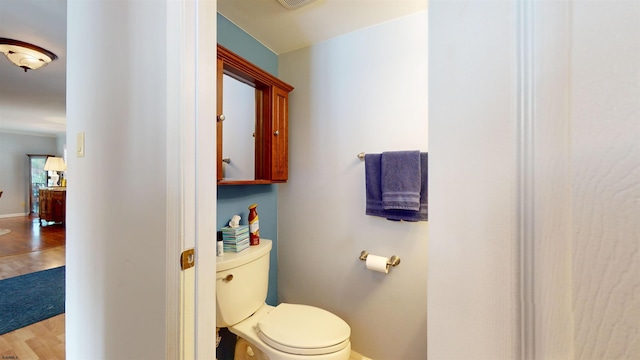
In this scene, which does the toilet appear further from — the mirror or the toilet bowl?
the mirror

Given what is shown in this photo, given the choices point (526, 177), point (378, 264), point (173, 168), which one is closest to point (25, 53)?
point (173, 168)

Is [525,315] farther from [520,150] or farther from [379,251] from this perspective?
[379,251]

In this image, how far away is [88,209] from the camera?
101cm

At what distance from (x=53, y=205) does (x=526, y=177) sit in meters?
7.28

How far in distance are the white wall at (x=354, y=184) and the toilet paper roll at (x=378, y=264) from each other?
0.06m

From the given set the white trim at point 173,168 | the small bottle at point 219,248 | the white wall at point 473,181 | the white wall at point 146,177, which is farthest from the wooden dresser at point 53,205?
the white wall at point 473,181

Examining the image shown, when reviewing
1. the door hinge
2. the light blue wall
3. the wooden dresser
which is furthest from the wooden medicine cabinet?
the wooden dresser

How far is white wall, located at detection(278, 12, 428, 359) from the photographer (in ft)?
4.59

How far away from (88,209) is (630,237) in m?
1.42

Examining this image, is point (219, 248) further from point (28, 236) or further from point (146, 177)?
point (28, 236)

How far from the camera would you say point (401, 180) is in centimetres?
135

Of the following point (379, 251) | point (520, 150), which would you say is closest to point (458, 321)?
point (520, 150)

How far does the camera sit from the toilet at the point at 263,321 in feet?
3.64

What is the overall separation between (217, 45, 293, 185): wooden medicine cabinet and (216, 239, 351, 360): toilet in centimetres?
43
